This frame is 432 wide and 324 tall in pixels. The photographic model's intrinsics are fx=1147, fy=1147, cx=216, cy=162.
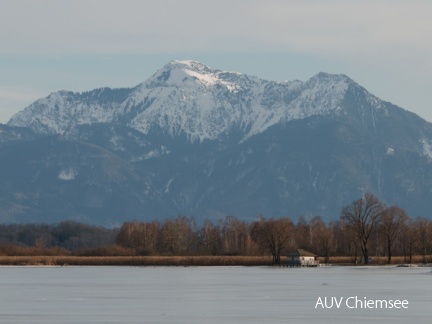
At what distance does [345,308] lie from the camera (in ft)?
259

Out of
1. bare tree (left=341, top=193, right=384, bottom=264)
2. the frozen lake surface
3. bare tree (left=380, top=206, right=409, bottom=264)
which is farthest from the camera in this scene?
bare tree (left=380, top=206, right=409, bottom=264)

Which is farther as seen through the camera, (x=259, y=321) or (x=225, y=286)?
(x=225, y=286)

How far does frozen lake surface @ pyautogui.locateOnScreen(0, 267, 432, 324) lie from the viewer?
73438 millimetres

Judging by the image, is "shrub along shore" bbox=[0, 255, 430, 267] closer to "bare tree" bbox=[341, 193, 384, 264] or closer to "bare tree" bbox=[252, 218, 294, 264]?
"bare tree" bbox=[252, 218, 294, 264]

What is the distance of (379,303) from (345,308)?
552cm

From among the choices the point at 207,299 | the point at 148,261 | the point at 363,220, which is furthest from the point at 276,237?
the point at 207,299

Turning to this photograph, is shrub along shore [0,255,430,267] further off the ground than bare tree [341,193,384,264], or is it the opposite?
bare tree [341,193,384,264]

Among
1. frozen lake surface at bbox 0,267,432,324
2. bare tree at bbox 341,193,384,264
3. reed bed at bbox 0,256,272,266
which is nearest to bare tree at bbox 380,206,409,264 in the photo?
bare tree at bbox 341,193,384,264

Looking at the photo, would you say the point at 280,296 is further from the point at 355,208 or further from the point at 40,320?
the point at 355,208

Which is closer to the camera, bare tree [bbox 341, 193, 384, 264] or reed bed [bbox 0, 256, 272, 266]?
bare tree [bbox 341, 193, 384, 264]

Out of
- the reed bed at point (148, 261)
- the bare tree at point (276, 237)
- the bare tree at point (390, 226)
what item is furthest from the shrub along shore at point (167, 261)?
the bare tree at point (390, 226)

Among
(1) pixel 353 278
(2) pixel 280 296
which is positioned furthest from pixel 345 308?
(1) pixel 353 278

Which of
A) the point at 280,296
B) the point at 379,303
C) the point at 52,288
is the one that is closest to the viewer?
the point at 379,303

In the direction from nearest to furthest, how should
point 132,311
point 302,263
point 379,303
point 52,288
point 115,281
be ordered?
point 132,311 → point 379,303 → point 52,288 → point 115,281 → point 302,263
